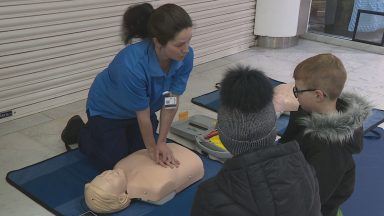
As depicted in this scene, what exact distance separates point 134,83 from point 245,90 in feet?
3.27

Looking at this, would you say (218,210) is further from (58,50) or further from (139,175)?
(58,50)

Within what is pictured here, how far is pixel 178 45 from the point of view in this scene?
1.93 metres

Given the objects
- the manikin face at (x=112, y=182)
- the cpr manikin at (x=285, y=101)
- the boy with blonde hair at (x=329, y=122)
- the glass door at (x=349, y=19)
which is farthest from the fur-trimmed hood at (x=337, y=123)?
the glass door at (x=349, y=19)

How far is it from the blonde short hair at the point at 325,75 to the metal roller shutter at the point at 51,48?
2.07 meters

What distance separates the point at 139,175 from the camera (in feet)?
7.09

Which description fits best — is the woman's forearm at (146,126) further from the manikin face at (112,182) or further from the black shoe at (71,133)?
the black shoe at (71,133)

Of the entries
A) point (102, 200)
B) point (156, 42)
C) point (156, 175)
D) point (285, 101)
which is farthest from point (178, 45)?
point (285, 101)

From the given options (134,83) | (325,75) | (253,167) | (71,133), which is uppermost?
(325,75)

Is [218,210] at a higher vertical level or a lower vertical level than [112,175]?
higher

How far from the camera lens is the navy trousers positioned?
7.75ft

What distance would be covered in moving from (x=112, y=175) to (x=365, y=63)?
10.9 feet

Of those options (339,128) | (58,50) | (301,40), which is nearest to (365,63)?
(301,40)

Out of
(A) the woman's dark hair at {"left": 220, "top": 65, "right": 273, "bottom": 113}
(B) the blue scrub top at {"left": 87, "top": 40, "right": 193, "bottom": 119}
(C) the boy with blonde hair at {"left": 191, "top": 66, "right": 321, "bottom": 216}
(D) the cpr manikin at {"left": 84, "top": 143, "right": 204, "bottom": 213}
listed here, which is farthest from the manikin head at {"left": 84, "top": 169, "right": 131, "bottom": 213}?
(A) the woman's dark hair at {"left": 220, "top": 65, "right": 273, "bottom": 113}

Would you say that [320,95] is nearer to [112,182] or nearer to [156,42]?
[156,42]
